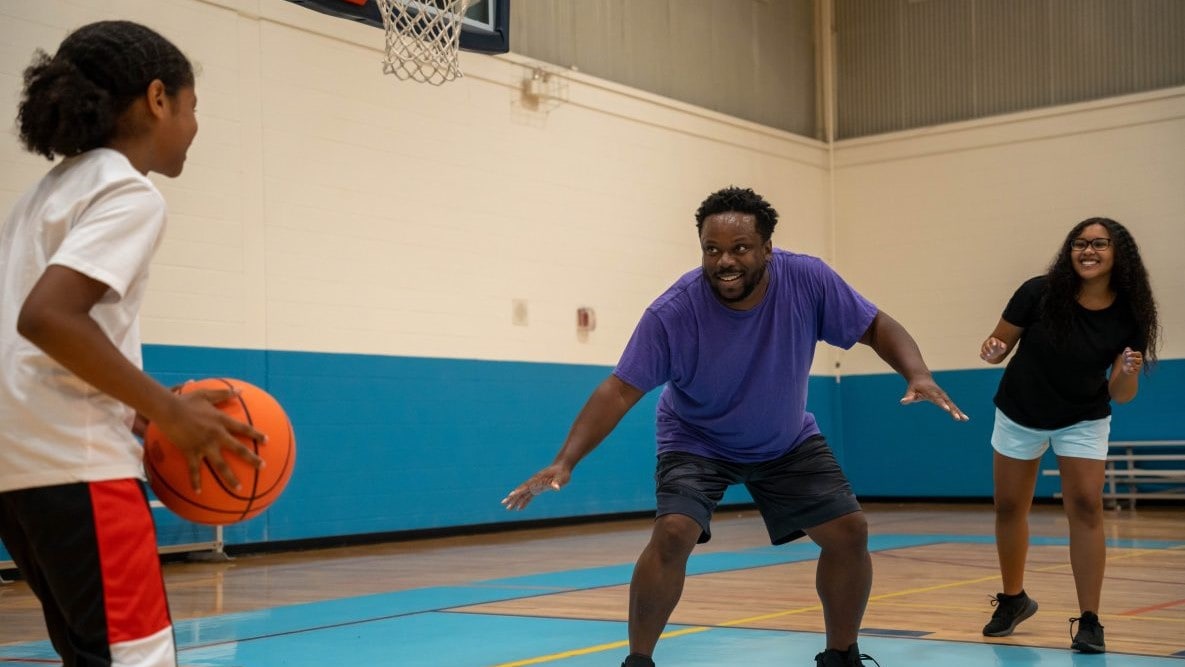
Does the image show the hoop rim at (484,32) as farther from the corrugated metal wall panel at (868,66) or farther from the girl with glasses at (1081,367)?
the corrugated metal wall panel at (868,66)

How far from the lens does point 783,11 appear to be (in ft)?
54.6

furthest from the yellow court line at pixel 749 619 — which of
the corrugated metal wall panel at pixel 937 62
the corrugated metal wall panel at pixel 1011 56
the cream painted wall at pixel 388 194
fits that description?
the corrugated metal wall panel at pixel 937 62

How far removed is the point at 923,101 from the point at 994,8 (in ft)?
4.41

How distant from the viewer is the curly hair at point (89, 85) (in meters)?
2.42

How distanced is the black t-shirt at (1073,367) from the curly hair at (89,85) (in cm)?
406

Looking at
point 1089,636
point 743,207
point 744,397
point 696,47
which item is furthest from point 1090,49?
point 744,397

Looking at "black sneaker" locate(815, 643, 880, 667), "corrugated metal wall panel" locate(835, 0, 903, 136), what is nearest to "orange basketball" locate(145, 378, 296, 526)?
"black sneaker" locate(815, 643, 880, 667)

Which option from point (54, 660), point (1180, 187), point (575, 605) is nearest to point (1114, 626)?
point (575, 605)

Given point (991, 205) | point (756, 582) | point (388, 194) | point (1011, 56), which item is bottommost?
point (756, 582)

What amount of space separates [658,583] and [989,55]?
13176mm

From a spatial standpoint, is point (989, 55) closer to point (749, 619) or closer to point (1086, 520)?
point (749, 619)

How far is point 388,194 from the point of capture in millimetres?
11602

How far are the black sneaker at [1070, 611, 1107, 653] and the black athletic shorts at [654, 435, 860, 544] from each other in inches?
57.1

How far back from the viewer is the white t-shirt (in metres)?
2.30
